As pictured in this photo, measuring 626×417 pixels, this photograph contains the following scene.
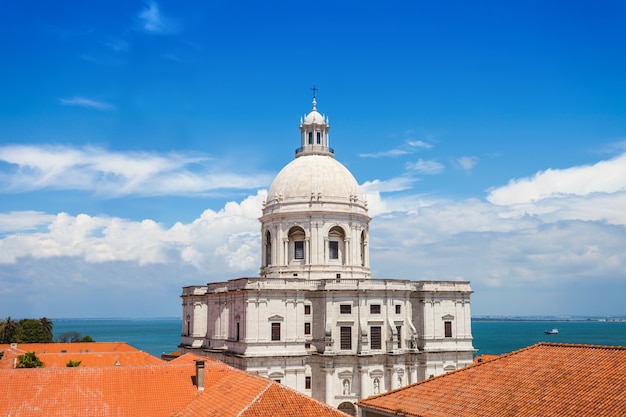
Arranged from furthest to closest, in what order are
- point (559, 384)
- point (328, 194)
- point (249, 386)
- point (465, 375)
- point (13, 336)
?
point (13, 336) → point (328, 194) → point (249, 386) → point (465, 375) → point (559, 384)

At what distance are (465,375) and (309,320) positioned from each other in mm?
31116

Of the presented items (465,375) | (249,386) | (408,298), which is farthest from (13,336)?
(465,375)

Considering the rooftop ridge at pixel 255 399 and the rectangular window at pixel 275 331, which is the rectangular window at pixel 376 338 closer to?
the rectangular window at pixel 275 331

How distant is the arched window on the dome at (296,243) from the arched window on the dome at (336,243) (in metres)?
2.63

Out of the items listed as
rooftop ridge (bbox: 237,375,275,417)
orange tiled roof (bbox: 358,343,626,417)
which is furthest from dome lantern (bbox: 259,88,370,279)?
orange tiled roof (bbox: 358,343,626,417)

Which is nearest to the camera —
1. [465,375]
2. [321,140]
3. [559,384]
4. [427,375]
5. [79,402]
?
[559,384]

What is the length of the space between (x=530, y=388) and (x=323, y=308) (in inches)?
1310

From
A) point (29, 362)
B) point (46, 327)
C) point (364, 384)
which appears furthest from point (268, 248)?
point (46, 327)

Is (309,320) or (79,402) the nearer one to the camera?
(79,402)

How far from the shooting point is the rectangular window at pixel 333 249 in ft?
199

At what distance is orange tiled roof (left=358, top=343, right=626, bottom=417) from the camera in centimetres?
1936

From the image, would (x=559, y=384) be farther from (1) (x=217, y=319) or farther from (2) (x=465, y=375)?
(1) (x=217, y=319)

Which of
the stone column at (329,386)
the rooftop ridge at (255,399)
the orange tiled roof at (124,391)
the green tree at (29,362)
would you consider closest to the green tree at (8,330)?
the green tree at (29,362)

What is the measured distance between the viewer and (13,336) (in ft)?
329
